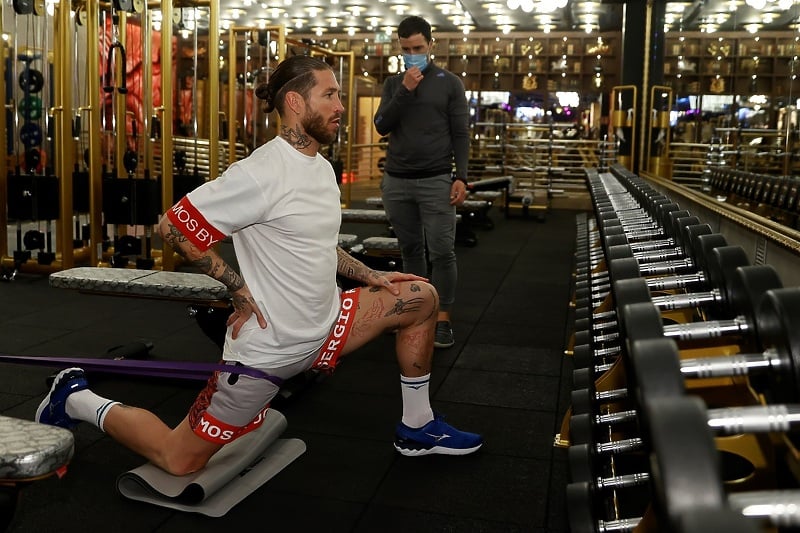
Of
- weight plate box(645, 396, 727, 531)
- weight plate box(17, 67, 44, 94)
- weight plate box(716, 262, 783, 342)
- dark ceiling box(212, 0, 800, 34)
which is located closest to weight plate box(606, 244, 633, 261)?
weight plate box(716, 262, 783, 342)

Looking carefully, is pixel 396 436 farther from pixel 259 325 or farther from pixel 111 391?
pixel 111 391

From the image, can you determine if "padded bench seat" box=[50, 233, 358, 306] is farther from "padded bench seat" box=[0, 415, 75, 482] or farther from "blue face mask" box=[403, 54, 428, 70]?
"padded bench seat" box=[0, 415, 75, 482]

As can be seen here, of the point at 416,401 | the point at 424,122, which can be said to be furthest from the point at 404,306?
the point at 424,122

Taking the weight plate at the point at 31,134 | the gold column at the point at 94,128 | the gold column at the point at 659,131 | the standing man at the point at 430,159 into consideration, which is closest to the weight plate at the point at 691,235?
the standing man at the point at 430,159

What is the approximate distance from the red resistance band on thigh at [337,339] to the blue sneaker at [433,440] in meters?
0.37

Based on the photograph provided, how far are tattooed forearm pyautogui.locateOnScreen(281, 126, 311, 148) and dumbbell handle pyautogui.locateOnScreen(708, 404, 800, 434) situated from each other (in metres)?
1.59

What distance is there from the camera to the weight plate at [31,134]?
5.98 metres

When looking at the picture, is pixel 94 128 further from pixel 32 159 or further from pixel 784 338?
pixel 784 338

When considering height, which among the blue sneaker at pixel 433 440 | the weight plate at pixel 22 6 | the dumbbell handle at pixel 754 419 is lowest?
the blue sneaker at pixel 433 440

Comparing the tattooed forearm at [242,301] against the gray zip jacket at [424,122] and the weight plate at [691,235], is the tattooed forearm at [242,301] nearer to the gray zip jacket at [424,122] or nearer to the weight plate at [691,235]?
the weight plate at [691,235]

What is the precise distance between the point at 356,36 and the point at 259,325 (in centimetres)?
1697

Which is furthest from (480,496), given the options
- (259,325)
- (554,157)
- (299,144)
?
(554,157)

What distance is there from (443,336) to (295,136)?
6.42 ft

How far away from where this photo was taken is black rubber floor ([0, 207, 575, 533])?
213 centimetres
